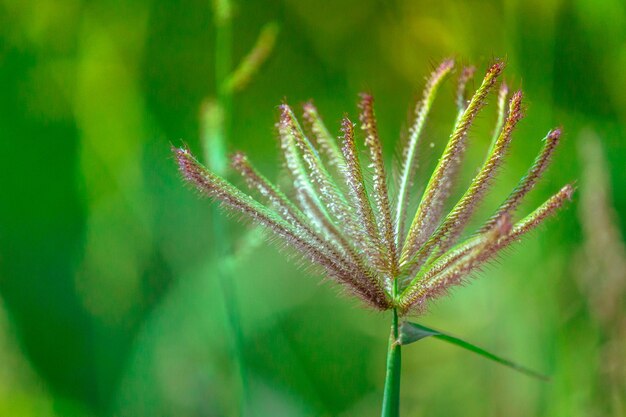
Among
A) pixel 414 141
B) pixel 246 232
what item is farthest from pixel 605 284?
pixel 246 232

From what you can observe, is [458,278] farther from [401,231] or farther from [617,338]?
[617,338]

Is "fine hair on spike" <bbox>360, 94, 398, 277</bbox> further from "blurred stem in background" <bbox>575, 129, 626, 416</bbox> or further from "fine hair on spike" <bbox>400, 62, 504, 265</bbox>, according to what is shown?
"blurred stem in background" <bbox>575, 129, 626, 416</bbox>

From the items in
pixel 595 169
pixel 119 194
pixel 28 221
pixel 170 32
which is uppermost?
pixel 170 32

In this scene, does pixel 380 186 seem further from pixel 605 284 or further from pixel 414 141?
pixel 605 284

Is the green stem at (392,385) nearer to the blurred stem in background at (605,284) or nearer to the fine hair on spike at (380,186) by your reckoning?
the fine hair on spike at (380,186)

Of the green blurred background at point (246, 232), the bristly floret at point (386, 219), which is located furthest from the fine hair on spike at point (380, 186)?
the green blurred background at point (246, 232)

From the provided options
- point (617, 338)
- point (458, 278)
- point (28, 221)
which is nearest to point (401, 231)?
point (458, 278)

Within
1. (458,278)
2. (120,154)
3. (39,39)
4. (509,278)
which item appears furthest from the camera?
(39,39)

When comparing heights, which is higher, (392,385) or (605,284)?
(605,284)
